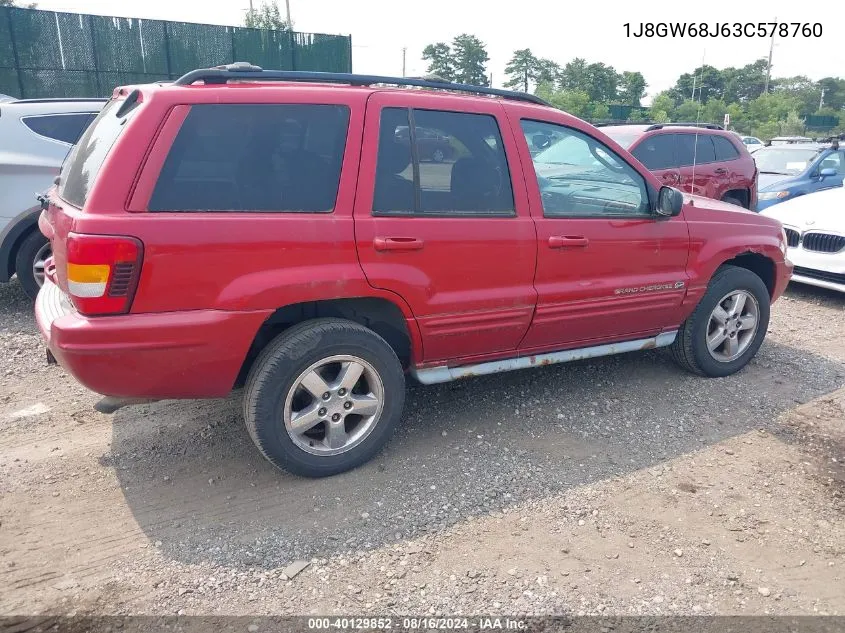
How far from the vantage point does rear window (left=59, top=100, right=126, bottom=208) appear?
2887 millimetres

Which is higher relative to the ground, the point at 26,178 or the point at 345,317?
the point at 26,178

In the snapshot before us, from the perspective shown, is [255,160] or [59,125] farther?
[59,125]

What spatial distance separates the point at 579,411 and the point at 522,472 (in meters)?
0.87

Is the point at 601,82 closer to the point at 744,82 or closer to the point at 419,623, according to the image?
the point at 744,82

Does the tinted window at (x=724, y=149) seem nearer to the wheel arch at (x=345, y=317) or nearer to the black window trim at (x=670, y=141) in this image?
the black window trim at (x=670, y=141)

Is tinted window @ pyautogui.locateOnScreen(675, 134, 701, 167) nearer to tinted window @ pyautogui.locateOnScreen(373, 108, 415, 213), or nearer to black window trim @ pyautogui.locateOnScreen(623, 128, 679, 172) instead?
black window trim @ pyautogui.locateOnScreen(623, 128, 679, 172)

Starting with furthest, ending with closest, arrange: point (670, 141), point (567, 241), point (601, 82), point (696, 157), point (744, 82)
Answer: point (744, 82), point (601, 82), point (696, 157), point (670, 141), point (567, 241)

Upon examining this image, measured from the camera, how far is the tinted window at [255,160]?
2.82 metres

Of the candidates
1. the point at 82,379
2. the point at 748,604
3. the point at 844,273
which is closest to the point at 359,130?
the point at 82,379

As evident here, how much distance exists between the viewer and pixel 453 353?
3611 mm

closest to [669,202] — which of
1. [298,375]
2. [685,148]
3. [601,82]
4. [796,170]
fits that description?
[298,375]

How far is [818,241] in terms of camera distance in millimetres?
6906

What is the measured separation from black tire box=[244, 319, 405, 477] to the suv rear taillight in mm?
679

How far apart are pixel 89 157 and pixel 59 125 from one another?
3.29 meters
